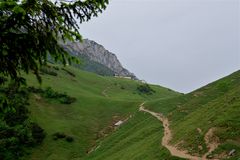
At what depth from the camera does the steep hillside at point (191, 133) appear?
4178cm

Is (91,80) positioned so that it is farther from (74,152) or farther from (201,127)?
(201,127)

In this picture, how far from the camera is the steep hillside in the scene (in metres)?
41.8

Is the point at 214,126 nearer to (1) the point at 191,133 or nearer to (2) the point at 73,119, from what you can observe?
(1) the point at 191,133

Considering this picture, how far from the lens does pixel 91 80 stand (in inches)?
6097

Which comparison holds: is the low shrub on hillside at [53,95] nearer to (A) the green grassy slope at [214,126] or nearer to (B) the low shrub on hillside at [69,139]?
(B) the low shrub on hillside at [69,139]

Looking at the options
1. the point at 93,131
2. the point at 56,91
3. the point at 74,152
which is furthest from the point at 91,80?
the point at 74,152

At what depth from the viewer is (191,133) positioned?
48594mm

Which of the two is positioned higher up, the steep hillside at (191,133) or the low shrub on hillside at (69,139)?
the low shrub on hillside at (69,139)

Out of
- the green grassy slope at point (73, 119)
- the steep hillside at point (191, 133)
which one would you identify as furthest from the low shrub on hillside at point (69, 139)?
the steep hillside at point (191, 133)

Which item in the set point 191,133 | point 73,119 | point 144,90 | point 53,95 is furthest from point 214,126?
point 144,90

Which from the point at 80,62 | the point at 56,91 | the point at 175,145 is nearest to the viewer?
the point at 80,62

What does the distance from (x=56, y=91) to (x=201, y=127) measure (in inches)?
2450

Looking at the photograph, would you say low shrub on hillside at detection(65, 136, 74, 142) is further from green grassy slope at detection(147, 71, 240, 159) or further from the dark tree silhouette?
the dark tree silhouette

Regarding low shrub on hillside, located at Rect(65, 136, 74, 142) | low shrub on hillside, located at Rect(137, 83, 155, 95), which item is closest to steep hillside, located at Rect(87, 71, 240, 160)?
low shrub on hillside, located at Rect(65, 136, 74, 142)
